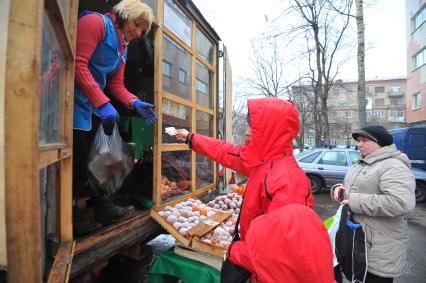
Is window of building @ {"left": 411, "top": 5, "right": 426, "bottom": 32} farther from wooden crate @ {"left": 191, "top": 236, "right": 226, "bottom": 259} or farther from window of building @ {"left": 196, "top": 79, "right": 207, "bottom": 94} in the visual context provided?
wooden crate @ {"left": 191, "top": 236, "right": 226, "bottom": 259}

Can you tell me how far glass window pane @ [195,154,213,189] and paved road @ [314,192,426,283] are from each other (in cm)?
298

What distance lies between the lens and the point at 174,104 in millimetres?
3270

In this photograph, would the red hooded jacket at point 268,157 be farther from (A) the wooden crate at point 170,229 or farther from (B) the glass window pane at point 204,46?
(B) the glass window pane at point 204,46

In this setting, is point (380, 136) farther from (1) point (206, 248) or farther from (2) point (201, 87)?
(2) point (201, 87)

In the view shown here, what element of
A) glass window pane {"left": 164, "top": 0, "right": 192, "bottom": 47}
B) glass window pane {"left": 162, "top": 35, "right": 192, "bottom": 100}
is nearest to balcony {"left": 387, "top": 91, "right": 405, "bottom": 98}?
glass window pane {"left": 164, "top": 0, "right": 192, "bottom": 47}

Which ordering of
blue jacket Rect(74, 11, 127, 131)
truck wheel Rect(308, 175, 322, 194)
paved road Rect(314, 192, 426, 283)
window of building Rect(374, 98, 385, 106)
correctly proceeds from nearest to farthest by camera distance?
blue jacket Rect(74, 11, 127, 131)
paved road Rect(314, 192, 426, 283)
truck wheel Rect(308, 175, 322, 194)
window of building Rect(374, 98, 385, 106)

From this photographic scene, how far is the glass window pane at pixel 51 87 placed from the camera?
1.16 m

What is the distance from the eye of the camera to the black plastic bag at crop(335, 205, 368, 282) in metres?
2.35

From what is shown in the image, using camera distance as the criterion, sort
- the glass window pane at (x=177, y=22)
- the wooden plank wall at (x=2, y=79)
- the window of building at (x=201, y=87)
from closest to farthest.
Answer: the wooden plank wall at (x=2, y=79)
the glass window pane at (x=177, y=22)
the window of building at (x=201, y=87)

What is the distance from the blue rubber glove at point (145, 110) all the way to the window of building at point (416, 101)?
917 inches

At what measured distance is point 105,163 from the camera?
7.18ft

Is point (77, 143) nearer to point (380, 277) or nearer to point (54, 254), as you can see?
point (54, 254)

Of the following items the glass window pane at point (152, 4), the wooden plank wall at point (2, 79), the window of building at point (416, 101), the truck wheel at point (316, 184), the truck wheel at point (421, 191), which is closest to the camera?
the wooden plank wall at point (2, 79)

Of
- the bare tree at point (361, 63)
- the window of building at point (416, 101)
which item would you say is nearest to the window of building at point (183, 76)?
the bare tree at point (361, 63)
